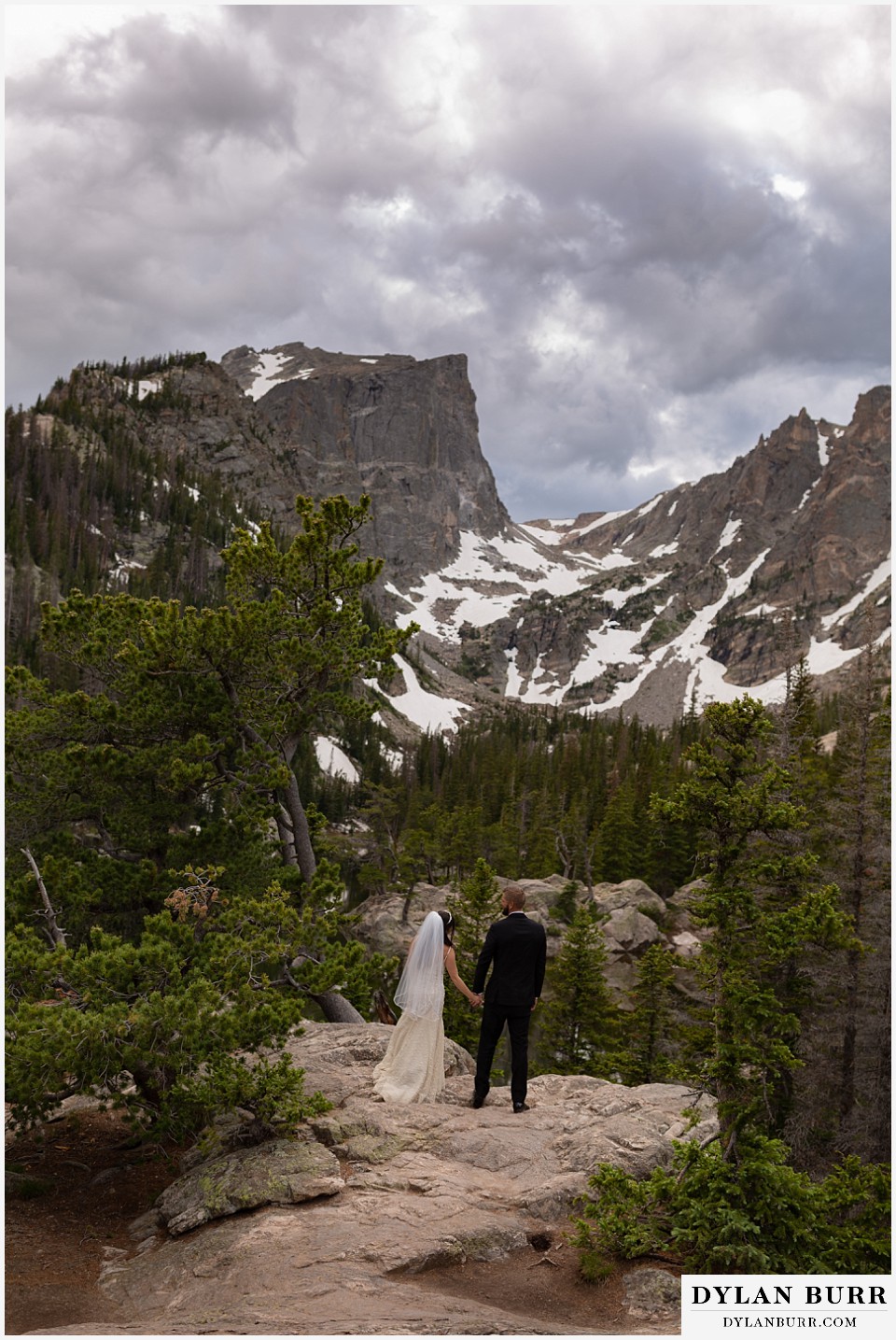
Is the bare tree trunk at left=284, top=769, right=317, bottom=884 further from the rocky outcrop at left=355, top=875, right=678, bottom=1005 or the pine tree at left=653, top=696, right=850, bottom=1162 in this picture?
the rocky outcrop at left=355, top=875, right=678, bottom=1005

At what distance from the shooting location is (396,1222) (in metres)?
6.52

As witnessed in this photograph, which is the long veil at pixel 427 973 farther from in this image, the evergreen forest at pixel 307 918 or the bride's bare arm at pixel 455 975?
the evergreen forest at pixel 307 918

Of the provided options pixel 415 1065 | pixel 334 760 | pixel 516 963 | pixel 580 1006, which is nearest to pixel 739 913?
pixel 516 963

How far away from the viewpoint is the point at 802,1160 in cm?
1762

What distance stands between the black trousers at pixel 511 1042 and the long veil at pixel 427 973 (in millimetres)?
642

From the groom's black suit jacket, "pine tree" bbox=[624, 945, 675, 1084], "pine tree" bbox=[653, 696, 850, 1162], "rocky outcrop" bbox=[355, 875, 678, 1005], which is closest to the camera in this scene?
"pine tree" bbox=[653, 696, 850, 1162]

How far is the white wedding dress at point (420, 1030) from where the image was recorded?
9.02m

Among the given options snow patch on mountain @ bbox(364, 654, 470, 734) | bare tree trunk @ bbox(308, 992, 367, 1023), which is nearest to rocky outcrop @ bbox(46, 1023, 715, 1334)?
bare tree trunk @ bbox(308, 992, 367, 1023)

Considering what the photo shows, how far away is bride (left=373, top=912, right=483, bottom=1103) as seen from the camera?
355 inches

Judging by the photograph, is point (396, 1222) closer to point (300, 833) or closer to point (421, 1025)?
point (421, 1025)

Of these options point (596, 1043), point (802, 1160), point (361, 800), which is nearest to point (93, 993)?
point (802, 1160)

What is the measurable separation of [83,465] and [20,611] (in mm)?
43327

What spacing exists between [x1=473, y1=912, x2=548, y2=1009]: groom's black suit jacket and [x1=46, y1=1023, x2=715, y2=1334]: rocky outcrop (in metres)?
1.35

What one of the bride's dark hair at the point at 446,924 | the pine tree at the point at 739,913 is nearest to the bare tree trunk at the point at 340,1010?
the bride's dark hair at the point at 446,924
